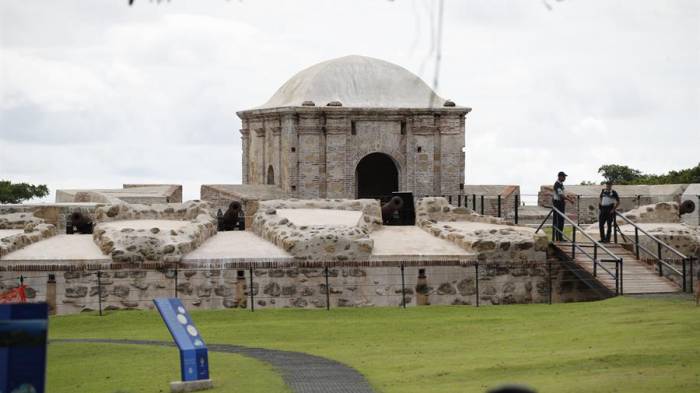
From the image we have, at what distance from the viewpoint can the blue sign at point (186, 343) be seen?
1752 cm

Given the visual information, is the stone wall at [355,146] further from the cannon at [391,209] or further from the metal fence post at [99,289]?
the metal fence post at [99,289]

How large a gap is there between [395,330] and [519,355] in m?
5.34

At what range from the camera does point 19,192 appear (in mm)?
79562

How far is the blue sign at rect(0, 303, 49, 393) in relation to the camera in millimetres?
12320

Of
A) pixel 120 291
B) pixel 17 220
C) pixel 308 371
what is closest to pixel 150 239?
pixel 120 291

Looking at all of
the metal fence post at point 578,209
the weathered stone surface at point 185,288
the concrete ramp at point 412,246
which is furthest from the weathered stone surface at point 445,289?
the metal fence post at point 578,209

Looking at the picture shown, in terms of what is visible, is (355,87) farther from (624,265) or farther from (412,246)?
(624,265)

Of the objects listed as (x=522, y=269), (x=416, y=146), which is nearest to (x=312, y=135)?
(x=416, y=146)

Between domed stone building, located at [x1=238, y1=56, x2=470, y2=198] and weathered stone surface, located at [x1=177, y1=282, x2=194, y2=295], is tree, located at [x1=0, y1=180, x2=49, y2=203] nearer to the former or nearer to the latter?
domed stone building, located at [x1=238, y1=56, x2=470, y2=198]

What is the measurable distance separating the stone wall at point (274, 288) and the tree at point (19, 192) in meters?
48.9

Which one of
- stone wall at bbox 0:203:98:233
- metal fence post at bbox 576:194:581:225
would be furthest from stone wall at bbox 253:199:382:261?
metal fence post at bbox 576:194:581:225

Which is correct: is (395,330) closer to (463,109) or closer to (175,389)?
(175,389)

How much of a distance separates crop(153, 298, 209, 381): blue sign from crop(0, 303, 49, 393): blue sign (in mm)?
4978

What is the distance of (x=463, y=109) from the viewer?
52.7m
